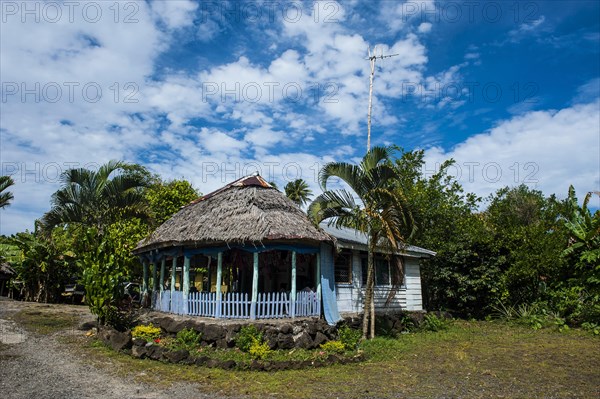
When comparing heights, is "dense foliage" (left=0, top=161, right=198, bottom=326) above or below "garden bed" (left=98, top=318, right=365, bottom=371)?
above

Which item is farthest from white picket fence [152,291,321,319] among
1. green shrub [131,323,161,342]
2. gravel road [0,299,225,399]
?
gravel road [0,299,225,399]

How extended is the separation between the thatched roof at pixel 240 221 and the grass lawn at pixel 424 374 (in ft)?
12.2

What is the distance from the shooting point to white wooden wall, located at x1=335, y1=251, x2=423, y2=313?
15211 millimetres

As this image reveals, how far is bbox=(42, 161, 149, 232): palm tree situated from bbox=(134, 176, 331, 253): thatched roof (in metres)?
3.10

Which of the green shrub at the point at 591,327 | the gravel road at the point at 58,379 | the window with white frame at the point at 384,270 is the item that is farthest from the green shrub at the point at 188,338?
the green shrub at the point at 591,327

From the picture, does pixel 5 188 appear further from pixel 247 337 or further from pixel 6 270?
pixel 247 337

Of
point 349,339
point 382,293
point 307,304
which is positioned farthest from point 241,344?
point 382,293

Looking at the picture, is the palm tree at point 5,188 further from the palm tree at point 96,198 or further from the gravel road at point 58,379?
the gravel road at point 58,379

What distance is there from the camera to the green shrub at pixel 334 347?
1157 cm

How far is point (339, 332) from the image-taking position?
12.7m

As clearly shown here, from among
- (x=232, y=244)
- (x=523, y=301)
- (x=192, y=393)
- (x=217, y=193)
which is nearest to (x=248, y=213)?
(x=232, y=244)

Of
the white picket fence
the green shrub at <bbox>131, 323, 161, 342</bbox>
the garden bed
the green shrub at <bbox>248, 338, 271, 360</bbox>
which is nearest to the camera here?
the garden bed

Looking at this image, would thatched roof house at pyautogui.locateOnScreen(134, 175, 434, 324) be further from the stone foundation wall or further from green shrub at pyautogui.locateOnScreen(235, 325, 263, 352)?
green shrub at pyautogui.locateOnScreen(235, 325, 263, 352)

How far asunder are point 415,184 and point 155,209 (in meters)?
14.3
